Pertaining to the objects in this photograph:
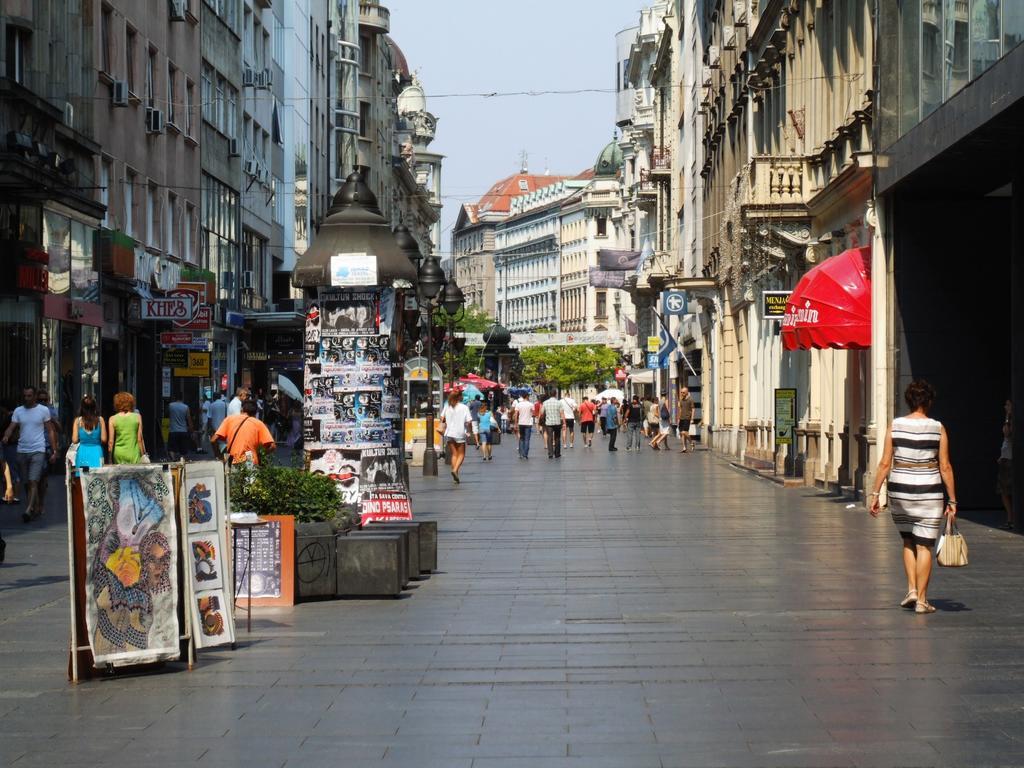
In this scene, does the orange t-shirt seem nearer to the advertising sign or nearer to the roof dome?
the advertising sign

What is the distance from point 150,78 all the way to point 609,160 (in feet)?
417

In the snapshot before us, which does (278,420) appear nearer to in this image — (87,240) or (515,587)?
(87,240)

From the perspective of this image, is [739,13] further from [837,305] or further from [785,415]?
[837,305]

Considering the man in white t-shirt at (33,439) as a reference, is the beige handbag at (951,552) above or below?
below

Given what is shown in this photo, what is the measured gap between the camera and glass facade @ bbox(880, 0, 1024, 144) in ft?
63.5

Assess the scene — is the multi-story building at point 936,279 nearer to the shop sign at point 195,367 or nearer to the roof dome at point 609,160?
the shop sign at point 195,367

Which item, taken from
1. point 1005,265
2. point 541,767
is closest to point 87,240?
point 1005,265

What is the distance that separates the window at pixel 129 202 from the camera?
41875mm

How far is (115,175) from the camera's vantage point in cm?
4081

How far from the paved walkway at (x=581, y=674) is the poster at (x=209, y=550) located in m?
Answer: 0.23

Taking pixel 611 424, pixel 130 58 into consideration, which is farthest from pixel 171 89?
pixel 611 424

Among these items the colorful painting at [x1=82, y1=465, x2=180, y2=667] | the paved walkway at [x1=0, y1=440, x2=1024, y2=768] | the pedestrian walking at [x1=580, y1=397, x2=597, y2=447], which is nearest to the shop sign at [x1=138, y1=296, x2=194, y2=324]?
the paved walkway at [x1=0, y1=440, x2=1024, y2=768]

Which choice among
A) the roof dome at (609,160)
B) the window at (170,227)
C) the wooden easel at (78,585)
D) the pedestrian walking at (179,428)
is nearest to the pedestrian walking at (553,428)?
the window at (170,227)

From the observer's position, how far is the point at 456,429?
34.7m
